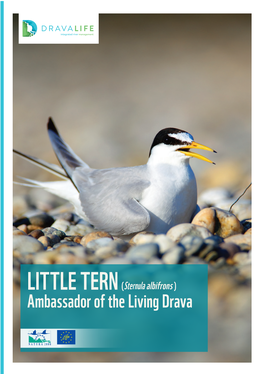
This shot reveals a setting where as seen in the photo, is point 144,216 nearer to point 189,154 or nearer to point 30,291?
point 189,154

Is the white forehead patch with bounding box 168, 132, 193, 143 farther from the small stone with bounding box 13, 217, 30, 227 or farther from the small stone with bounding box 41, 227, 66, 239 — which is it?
the small stone with bounding box 13, 217, 30, 227

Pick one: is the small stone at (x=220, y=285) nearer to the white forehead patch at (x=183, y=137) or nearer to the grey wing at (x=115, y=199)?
the grey wing at (x=115, y=199)

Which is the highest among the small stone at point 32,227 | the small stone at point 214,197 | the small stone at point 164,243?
the small stone at point 214,197

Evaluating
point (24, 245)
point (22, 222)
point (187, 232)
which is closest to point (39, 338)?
point (24, 245)

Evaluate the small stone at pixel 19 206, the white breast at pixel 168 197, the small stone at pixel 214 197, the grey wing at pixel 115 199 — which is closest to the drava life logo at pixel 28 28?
the grey wing at pixel 115 199

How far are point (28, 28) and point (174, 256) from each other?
193cm

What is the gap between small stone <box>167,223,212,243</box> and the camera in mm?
2715

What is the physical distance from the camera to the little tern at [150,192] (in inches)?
120

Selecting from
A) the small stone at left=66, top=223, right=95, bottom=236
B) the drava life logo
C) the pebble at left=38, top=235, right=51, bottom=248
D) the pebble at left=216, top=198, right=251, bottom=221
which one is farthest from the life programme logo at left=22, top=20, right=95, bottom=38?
the pebble at left=216, top=198, right=251, bottom=221

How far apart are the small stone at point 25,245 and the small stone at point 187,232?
1001mm

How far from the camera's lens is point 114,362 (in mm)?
2094

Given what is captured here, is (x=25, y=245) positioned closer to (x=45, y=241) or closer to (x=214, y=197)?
(x=45, y=241)

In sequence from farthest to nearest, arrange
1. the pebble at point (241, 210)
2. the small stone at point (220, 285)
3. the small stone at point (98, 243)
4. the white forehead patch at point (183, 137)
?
the pebble at point (241, 210), the white forehead patch at point (183, 137), the small stone at point (98, 243), the small stone at point (220, 285)

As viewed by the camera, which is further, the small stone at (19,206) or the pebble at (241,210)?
the small stone at (19,206)
